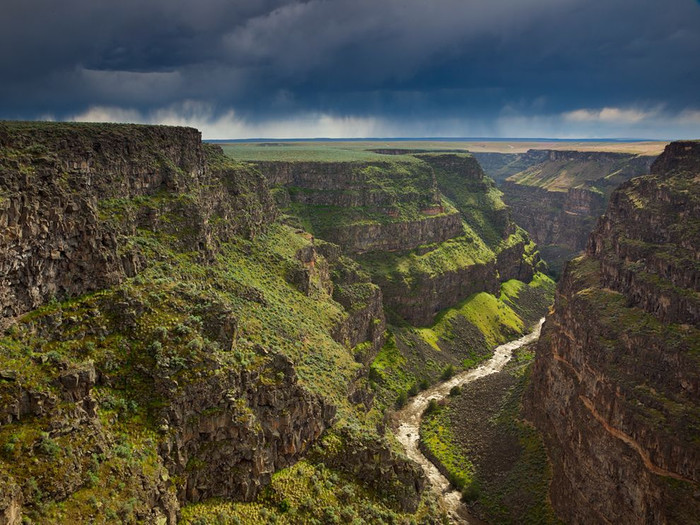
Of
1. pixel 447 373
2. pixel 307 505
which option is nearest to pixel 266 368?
pixel 307 505

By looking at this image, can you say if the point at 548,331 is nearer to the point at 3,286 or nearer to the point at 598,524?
the point at 598,524

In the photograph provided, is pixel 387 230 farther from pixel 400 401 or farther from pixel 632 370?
pixel 632 370

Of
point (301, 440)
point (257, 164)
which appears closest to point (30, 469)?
point (301, 440)

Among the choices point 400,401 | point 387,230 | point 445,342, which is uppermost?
point 387,230

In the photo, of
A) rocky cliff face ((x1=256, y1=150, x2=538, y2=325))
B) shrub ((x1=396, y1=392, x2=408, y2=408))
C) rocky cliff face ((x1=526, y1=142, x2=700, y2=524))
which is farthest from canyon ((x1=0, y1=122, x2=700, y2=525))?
rocky cliff face ((x1=256, y1=150, x2=538, y2=325))

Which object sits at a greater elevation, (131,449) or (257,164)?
(257,164)

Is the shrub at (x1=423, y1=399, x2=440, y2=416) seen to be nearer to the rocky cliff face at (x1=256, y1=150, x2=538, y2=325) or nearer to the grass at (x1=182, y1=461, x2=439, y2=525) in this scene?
the rocky cliff face at (x1=256, y1=150, x2=538, y2=325)

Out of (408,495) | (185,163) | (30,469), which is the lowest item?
(408,495)

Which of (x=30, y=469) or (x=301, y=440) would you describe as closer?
(x=30, y=469)
